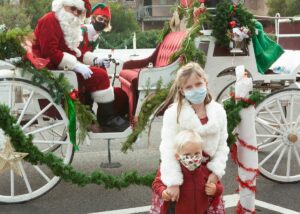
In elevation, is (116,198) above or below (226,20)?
below

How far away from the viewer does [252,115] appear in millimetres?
3916

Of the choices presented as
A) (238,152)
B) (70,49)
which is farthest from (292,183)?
(70,49)

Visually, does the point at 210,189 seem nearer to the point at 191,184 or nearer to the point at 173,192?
the point at 191,184

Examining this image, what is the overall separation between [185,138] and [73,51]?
218 centimetres

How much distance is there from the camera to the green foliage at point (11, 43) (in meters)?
4.05

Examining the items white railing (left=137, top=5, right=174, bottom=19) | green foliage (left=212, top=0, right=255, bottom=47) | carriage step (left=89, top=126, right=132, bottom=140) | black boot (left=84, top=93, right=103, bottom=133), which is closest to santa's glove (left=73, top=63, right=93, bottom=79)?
black boot (left=84, top=93, right=103, bottom=133)

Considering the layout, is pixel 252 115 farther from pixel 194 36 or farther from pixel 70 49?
pixel 70 49

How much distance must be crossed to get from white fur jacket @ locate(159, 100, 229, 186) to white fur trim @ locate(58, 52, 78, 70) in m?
1.55

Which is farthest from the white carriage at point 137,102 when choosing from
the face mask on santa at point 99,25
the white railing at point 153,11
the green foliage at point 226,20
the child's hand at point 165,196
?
the white railing at point 153,11

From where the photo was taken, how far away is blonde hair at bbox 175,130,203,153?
2.84 meters

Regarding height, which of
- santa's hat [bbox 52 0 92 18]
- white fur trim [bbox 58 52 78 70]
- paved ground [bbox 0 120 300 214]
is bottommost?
paved ground [bbox 0 120 300 214]

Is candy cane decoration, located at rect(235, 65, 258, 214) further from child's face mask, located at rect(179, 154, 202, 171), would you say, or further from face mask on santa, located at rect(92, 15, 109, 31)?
face mask on santa, located at rect(92, 15, 109, 31)

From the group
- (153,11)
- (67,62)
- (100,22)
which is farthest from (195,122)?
(153,11)

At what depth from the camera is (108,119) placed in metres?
4.68
